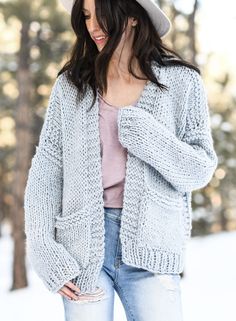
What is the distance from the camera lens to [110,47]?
84.4 inches

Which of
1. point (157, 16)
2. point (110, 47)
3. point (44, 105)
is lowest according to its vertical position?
point (44, 105)

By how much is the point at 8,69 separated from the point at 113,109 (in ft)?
36.8

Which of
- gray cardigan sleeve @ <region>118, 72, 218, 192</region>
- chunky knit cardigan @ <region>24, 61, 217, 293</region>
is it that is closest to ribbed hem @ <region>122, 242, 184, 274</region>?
chunky knit cardigan @ <region>24, 61, 217, 293</region>

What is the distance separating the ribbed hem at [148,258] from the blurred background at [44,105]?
12.3 ft

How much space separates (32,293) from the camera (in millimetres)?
8875

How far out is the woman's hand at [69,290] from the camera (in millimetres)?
2059

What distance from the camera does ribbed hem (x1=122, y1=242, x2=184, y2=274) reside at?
204 cm

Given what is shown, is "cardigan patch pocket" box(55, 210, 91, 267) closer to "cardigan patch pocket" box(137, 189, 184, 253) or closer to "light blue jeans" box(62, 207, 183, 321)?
"light blue jeans" box(62, 207, 183, 321)

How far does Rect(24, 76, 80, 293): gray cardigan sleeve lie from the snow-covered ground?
363cm

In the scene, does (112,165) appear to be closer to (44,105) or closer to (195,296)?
(195,296)

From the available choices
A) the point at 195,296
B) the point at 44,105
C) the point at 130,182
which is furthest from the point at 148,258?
the point at 44,105

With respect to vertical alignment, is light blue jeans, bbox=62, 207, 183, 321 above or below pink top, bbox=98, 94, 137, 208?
below

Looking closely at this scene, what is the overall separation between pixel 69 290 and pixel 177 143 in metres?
0.63

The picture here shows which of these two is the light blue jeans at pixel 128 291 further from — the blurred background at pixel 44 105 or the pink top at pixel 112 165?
the blurred background at pixel 44 105
